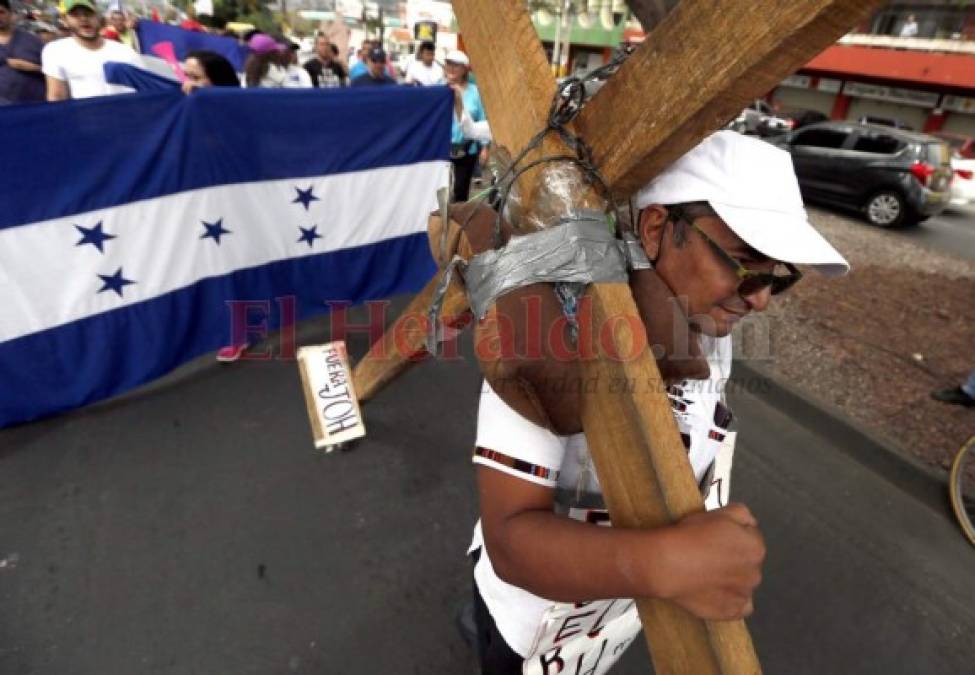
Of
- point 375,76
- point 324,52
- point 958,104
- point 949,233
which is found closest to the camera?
point 375,76

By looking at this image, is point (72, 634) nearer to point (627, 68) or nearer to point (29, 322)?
point (29, 322)

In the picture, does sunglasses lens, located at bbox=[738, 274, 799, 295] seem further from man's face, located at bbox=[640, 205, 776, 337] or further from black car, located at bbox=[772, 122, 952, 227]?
black car, located at bbox=[772, 122, 952, 227]

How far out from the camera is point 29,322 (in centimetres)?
291

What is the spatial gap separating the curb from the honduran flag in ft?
11.1

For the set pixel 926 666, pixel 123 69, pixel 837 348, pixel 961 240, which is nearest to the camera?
pixel 926 666

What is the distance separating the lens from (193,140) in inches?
129

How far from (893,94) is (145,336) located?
3078 cm

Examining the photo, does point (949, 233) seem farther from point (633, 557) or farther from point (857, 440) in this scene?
point (633, 557)

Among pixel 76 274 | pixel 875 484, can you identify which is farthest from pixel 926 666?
pixel 76 274

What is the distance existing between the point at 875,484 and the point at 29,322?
17.0 feet

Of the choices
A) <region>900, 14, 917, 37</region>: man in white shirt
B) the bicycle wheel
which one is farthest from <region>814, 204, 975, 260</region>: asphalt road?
<region>900, 14, 917, 37</region>: man in white shirt

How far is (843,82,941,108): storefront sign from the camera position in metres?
22.6

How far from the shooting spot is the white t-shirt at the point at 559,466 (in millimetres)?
903

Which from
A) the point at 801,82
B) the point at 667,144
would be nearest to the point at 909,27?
the point at 801,82
